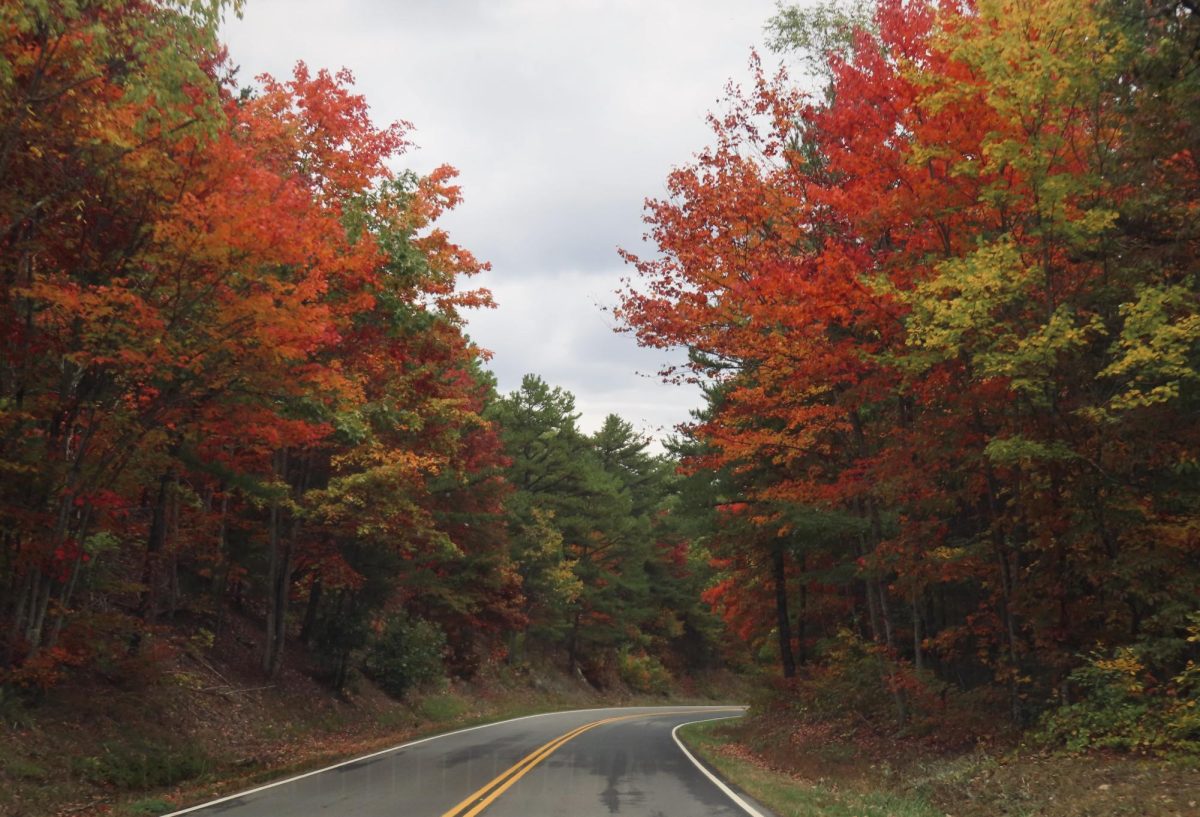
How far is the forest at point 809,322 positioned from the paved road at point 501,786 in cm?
433

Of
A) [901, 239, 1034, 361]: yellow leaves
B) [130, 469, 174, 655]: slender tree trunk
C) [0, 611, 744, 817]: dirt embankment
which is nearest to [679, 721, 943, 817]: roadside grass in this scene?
[901, 239, 1034, 361]: yellow leaves

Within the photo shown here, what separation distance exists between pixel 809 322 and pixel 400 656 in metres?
18.1

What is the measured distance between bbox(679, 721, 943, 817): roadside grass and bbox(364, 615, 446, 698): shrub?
12.4 meters

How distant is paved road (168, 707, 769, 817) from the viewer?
32.2ft

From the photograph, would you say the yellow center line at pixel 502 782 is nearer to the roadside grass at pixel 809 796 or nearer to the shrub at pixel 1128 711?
the roadside grass at pixel 809 796

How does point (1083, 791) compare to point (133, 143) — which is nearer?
point (1083, 791)

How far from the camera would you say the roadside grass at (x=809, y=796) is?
9992 millimetres

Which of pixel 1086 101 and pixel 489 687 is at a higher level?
pixel 1086 101

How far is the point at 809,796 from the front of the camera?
1162 centimetres

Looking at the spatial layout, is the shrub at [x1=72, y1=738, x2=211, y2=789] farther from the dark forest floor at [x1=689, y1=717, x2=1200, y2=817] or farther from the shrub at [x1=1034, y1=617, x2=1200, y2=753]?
the shrub at [x1=1034, y1=617, x2=1200, y2=753]

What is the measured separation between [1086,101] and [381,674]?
24.5 metres

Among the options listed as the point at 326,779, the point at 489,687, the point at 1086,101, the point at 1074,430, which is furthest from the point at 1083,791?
the point at 489,687

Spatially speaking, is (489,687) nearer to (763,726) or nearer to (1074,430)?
(763,726)

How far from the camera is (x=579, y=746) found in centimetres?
1862
